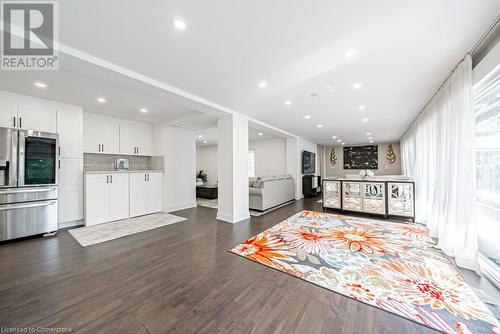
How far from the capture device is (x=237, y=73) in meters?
2.46

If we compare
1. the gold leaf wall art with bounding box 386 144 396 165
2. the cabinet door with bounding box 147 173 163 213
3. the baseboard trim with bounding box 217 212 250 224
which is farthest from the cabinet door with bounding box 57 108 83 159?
the gold leaf wall art with bounding box 386 144 396 165

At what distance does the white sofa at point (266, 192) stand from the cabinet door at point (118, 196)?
3.11 m

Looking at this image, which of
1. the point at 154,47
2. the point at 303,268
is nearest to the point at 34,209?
the point at 154,47

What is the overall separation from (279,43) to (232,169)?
103 inches

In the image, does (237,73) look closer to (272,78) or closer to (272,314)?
(272,78)

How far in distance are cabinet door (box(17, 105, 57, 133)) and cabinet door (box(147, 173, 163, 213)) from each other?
206 centimetres

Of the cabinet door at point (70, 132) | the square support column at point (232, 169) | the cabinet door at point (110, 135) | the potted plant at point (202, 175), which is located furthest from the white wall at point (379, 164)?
the cabinet door at point (70, 132)

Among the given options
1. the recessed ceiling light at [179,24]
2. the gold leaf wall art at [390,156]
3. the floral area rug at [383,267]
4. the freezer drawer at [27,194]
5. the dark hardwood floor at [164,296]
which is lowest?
the dark hardwood floor at [164,296]

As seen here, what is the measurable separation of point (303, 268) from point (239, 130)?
3.10 m

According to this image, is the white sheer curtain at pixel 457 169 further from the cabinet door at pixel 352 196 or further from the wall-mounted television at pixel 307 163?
the wall-mounted television at pixel 307 163

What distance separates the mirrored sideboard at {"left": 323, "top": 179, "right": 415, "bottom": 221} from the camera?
13.1 feet

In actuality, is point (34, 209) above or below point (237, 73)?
below

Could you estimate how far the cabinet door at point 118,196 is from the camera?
13.1 feet

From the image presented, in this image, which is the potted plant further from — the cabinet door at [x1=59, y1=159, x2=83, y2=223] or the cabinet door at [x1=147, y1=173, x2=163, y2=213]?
the cabinet door at [x1=59, y1=159, x2=83, y2=223]
